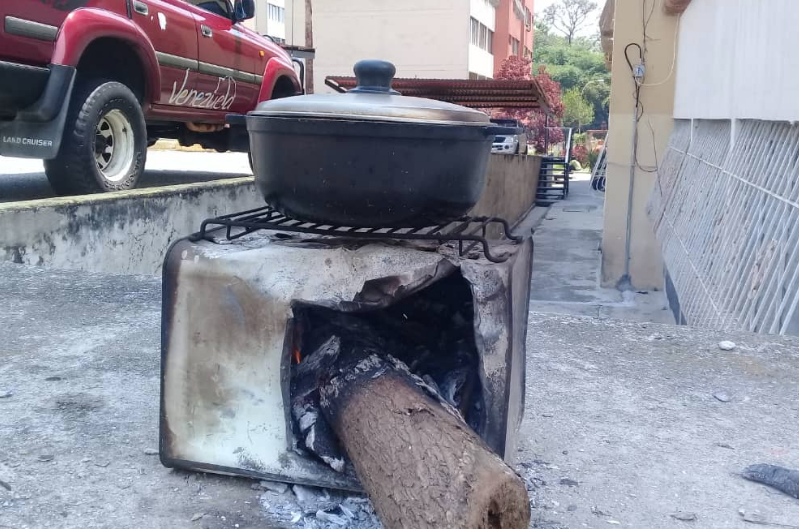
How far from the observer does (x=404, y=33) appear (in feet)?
111

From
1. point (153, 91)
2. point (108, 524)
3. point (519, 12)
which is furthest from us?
point (519, 12)

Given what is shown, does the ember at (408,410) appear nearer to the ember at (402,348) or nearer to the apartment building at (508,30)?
the ember at (402,348)

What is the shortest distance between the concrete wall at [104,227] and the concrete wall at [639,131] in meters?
5.93

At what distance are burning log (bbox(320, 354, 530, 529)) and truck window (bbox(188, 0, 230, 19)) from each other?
6162mm

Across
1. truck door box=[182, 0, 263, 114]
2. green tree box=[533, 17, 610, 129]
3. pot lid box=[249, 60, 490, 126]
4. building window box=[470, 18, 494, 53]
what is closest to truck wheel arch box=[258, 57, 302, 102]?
truck door box=[182, 0, 263, 114]

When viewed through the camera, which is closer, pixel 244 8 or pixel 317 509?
pixel 317 509

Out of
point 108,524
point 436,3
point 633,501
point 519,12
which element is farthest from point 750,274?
point 519,12

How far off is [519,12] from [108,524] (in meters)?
46.9

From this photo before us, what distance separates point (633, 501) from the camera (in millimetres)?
2076

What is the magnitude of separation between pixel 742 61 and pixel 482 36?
33913 mm

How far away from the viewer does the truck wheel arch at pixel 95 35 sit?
511 cm

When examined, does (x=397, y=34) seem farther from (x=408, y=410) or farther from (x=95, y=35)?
(x=408, y=410)

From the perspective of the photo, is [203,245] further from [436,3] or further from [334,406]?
[436,3]

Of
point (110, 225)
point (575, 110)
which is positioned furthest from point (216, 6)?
point (575, 110)
